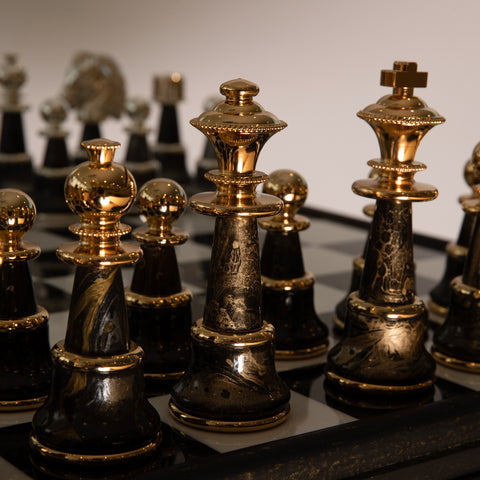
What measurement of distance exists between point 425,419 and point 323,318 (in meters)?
0.40

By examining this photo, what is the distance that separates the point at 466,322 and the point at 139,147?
1.11 metres

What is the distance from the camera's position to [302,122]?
3.59 m

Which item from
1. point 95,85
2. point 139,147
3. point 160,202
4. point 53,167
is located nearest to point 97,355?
point 160,202

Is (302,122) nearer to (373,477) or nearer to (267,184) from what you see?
(267,184)

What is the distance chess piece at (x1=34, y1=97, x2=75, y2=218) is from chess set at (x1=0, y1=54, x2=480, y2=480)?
0.68m

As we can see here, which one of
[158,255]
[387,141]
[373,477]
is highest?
[387,141]

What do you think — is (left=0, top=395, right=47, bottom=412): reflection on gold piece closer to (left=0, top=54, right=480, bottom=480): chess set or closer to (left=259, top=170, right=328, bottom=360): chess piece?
(left=0, top=54, right=480, bottom=480): chess set

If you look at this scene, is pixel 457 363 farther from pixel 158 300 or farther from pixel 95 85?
pixel 95 85

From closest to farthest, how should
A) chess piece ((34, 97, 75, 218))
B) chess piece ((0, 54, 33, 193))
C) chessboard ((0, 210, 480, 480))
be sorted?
chessboard ((0, 210, 480, 480)) < chess piece ((34, 97, 75, 218)) < chess piece ((0, 54, 33, 193))

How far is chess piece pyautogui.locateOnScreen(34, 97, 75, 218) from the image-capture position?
1836mm

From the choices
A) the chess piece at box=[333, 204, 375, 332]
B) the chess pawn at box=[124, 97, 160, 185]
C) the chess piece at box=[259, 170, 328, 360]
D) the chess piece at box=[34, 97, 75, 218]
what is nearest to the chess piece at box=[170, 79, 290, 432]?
the chess piece at box=[259, 170, 328, 360]

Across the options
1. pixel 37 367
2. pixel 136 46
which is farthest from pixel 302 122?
pixel 37 367

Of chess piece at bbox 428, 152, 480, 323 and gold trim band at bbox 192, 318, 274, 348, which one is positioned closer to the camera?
gold trim band at bbox 192, 318, 274, 348

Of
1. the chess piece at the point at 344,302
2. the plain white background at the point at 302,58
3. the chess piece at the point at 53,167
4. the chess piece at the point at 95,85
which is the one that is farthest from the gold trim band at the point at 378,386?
the plain white background at the point at 302,58
